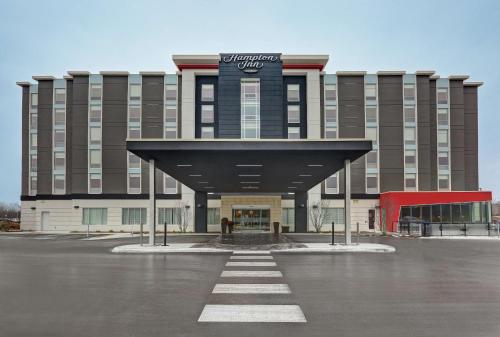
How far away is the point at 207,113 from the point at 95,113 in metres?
12.5

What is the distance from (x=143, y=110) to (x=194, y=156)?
3043cm

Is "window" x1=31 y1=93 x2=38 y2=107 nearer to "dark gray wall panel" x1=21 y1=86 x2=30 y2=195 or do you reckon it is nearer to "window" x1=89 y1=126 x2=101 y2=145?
"dark gray wall panel" x1=21 y1=86 x2=30 y2=195

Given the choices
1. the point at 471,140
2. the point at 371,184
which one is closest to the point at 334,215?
the point at 371,184

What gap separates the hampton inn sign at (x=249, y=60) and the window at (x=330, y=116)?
7723mm

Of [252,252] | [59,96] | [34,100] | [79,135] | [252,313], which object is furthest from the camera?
[34,100]

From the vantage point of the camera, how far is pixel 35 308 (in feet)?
29.1

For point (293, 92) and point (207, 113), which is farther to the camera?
point (293, 92)

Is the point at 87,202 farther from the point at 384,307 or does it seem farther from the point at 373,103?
the point at 384,307

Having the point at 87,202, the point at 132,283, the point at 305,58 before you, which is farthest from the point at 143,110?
the point at 132,283

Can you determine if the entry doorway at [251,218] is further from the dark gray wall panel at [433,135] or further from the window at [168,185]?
the dark gray wall panel at [433,135]

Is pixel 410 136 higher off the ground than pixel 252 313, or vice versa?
pixel 410 136

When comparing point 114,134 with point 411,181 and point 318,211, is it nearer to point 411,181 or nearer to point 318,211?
point 318,211

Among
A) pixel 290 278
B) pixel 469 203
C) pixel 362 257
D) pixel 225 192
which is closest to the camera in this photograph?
pixel 290 278

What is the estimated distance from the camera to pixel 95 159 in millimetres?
50750
